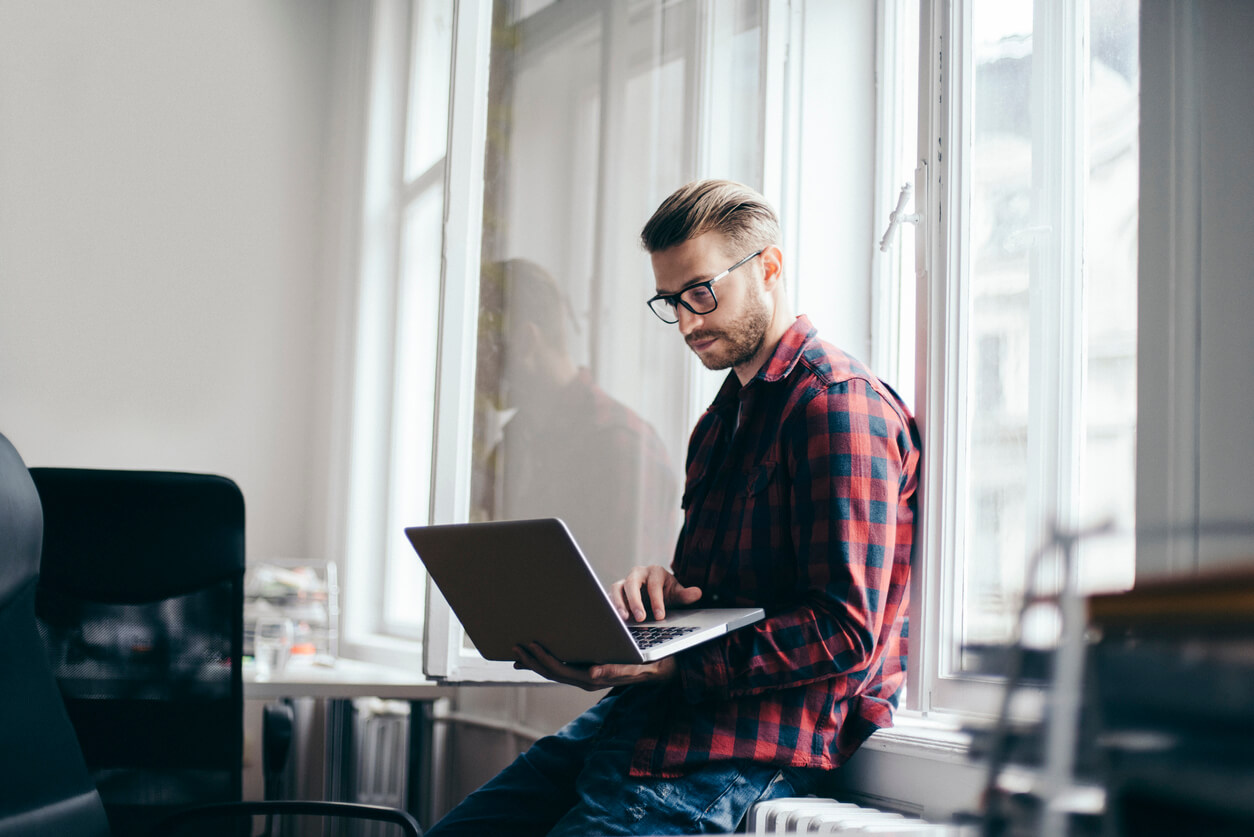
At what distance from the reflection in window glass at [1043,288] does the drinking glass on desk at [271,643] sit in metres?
1.54

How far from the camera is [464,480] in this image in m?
1.85

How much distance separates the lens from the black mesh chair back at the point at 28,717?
1.11 meters

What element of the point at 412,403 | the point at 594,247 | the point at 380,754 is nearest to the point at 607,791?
the point at 594,247

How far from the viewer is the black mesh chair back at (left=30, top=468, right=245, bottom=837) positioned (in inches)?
61.6

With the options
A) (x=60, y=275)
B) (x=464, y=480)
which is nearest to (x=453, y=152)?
(x=464, y=480)

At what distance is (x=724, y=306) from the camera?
58.2 inches

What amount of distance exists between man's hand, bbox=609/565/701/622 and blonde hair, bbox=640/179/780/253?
19.5 inches

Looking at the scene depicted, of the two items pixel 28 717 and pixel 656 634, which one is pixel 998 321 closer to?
pixel 656 634

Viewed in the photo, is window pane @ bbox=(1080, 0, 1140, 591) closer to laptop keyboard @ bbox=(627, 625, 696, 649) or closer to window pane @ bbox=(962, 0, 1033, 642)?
window pane @ bbox=(962, 0, 1033, 642)

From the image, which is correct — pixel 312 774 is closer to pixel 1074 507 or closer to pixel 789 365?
pixel 789 365

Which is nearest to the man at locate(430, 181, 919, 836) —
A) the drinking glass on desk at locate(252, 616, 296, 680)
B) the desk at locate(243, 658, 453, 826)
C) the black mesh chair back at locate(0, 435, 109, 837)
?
the black mesh chair back at locate(0, 435, 109, 837)

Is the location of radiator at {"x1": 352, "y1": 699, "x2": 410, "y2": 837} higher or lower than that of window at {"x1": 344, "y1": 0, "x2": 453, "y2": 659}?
lower

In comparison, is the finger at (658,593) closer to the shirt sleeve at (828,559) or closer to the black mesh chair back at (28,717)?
the shirt sleeve at (828,559)

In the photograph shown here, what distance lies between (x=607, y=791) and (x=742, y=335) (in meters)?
0.65
